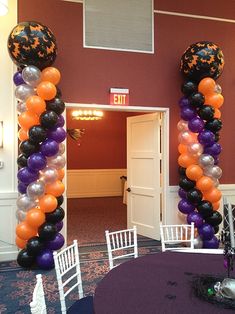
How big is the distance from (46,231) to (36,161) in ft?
2.82

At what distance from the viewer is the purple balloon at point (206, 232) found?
15.6ft

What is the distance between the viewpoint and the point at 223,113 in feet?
18.4

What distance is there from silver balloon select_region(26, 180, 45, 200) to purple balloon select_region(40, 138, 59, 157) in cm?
36

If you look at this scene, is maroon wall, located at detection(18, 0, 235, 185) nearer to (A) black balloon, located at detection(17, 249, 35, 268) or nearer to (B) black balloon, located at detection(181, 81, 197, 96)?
(B) black balloon, located at detection(181, 81, 197, 96)

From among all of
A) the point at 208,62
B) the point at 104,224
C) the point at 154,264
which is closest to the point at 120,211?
the point at 104,224

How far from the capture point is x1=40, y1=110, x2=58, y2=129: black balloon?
4004 mm

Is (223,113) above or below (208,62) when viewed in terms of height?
below

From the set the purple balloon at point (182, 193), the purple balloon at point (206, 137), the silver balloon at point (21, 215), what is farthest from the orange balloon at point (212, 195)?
the silver balloon at point (21, 215)

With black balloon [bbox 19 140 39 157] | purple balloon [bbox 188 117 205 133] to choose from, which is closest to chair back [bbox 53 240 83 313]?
black balloon [bbox 19 140 39 157]

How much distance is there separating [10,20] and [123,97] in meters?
1.89

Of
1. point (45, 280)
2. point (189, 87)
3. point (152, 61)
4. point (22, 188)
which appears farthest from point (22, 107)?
point (189, 87)

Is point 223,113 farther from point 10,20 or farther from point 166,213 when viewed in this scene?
point 10,20

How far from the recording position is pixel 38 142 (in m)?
4.07

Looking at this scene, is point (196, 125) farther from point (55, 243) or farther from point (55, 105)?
point (55, 243)
